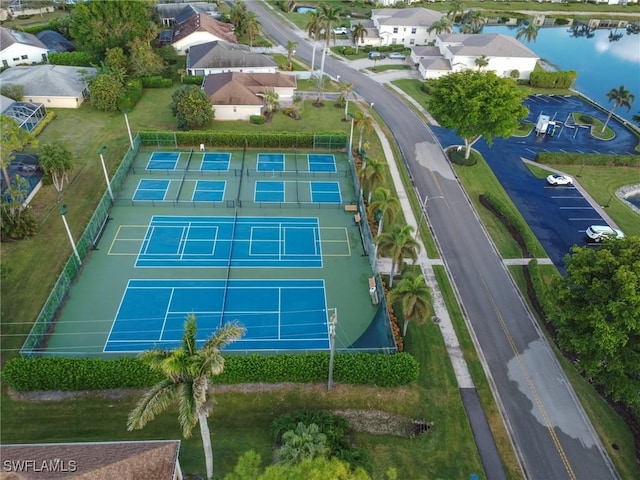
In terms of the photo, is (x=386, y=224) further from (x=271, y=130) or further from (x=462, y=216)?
(x=271, y=130)

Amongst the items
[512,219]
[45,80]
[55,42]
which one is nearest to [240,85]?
[45,80]

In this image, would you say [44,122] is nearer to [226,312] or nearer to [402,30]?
[226,312]

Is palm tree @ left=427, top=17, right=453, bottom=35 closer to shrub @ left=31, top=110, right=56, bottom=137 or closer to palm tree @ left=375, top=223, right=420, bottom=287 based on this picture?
shrub @ left=31, top=110, right=56, bottom=137

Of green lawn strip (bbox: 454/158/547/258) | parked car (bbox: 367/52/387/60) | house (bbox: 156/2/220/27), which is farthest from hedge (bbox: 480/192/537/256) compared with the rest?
house (bbox: 156/2/220/27)

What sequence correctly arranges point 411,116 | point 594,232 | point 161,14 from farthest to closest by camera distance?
point 161,14 < point 411,116 < point 594,232

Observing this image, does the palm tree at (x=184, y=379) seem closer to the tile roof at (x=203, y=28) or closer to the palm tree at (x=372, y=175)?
the palm tree at (x=372, y=175)

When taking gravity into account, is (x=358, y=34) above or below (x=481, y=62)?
above

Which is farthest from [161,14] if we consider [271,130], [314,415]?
[314,415]
